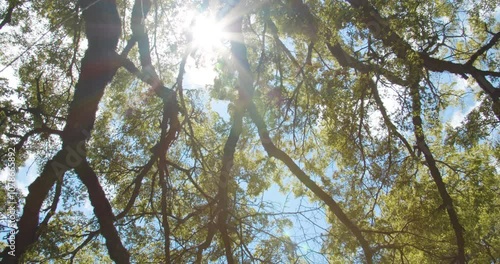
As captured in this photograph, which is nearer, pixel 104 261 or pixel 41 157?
pixel 104 261

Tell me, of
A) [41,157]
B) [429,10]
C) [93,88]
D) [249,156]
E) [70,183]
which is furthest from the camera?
[249,156]

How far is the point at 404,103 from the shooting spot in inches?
190

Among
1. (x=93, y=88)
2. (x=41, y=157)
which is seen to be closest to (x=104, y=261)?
(x=41, y=157)

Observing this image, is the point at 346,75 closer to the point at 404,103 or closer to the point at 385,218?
the point at 404,103

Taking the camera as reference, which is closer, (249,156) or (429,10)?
(429,10)

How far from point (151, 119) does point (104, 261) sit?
8.26 feet

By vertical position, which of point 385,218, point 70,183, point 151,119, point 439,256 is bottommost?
point 439,256

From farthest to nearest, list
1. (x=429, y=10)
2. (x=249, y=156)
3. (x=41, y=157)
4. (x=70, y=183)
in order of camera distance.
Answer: (x=249, y=156), (x=41, y=157), (x=70, y=183), (x=429, y=10)

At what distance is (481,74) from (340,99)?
210 cm

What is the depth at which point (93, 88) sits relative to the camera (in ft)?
13.4

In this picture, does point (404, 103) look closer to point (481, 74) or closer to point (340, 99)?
point (340, 99)

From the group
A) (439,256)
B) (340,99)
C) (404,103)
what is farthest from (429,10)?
(439,256)

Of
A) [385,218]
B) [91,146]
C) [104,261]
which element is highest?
[91,146]

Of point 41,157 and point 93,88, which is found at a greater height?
point 41,157
